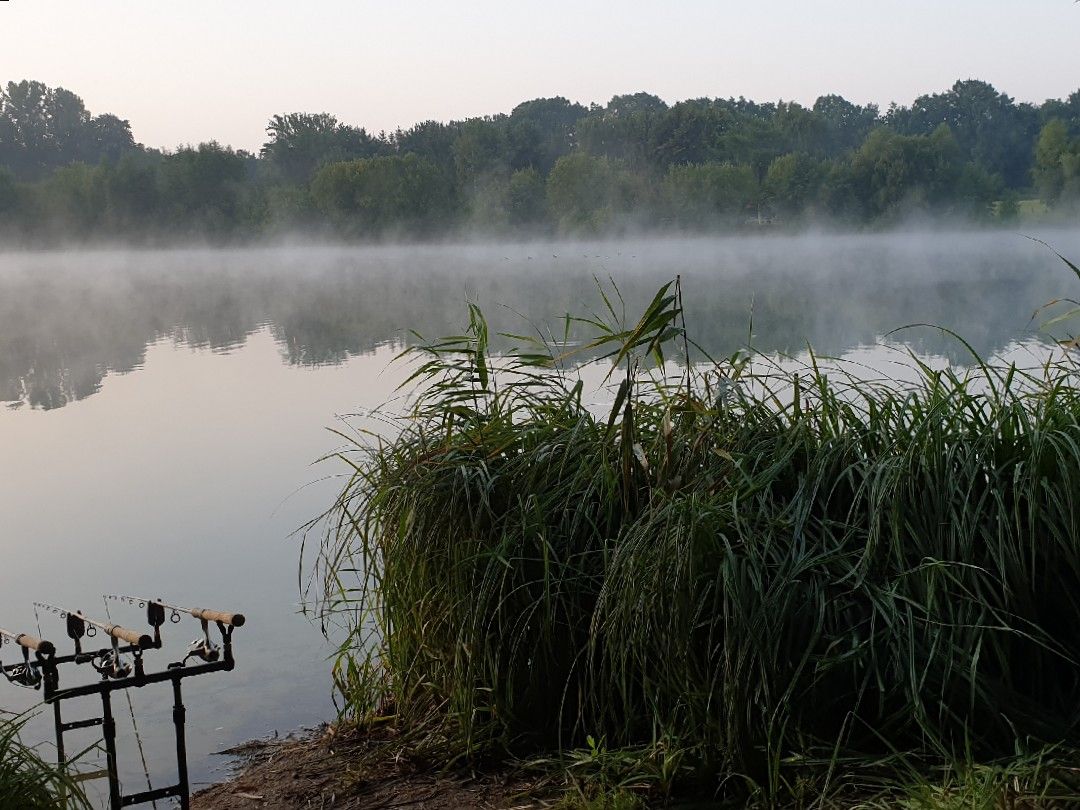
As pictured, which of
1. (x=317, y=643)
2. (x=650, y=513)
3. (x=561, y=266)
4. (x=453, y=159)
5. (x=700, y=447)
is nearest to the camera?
(x=650, y=513)

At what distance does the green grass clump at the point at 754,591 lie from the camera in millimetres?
3213

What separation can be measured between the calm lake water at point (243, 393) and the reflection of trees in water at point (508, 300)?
128 mm

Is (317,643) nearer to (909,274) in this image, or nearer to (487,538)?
(487,538)

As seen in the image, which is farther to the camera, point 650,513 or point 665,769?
point 650,513

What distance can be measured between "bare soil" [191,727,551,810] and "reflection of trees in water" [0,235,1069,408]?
2668 millimetres

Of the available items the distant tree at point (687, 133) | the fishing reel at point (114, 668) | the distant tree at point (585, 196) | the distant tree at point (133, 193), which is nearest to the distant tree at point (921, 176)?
the distant tree at point (585, 196)

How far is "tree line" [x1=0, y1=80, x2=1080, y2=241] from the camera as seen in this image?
61.0 metres

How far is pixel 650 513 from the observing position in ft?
11.7

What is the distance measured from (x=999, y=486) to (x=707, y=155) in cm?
7288

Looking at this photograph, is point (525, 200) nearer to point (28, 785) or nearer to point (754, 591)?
point (754, 591)

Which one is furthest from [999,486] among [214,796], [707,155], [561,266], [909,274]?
[707,155]

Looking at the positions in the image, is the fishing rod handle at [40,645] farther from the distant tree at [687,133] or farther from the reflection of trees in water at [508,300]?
the distant tree at [687,133]

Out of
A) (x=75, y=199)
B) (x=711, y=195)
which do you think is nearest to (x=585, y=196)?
(x=711, y=195)

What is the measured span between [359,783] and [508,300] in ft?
84.2
